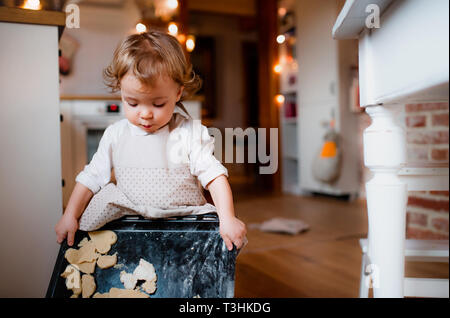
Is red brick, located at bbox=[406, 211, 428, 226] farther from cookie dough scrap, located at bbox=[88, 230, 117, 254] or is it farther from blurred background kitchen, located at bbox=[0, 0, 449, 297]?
cookie dough scrap, located at bbox=[88, 230, 117, 254]

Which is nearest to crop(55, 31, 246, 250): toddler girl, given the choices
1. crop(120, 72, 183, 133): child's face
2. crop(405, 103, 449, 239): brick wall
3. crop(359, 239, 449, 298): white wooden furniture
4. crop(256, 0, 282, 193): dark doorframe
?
crop(120, 72, 183, 133): child's face

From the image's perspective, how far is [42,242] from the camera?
76 cm

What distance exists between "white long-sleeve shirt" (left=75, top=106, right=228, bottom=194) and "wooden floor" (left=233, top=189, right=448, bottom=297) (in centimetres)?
7

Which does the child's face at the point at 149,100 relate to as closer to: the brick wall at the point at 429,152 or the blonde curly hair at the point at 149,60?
the blonde curly hair at the point at 149,60

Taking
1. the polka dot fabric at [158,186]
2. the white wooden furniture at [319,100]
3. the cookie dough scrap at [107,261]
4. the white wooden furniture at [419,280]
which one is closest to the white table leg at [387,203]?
the white wooden furniture at [419,280]

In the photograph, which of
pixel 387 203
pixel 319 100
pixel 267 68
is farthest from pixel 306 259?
pixel 267 68

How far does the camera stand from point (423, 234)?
59.6 inches

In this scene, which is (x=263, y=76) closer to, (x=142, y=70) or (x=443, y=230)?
(x=443, y=230)

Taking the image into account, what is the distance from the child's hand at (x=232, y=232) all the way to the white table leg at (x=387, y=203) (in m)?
0.22

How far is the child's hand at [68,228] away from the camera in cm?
62

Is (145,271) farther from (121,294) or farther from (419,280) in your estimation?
(419,280)

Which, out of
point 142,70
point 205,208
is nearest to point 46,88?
point 142,70

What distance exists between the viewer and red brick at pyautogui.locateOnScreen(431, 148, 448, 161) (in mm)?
1391

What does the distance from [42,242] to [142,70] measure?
1.36 feet
